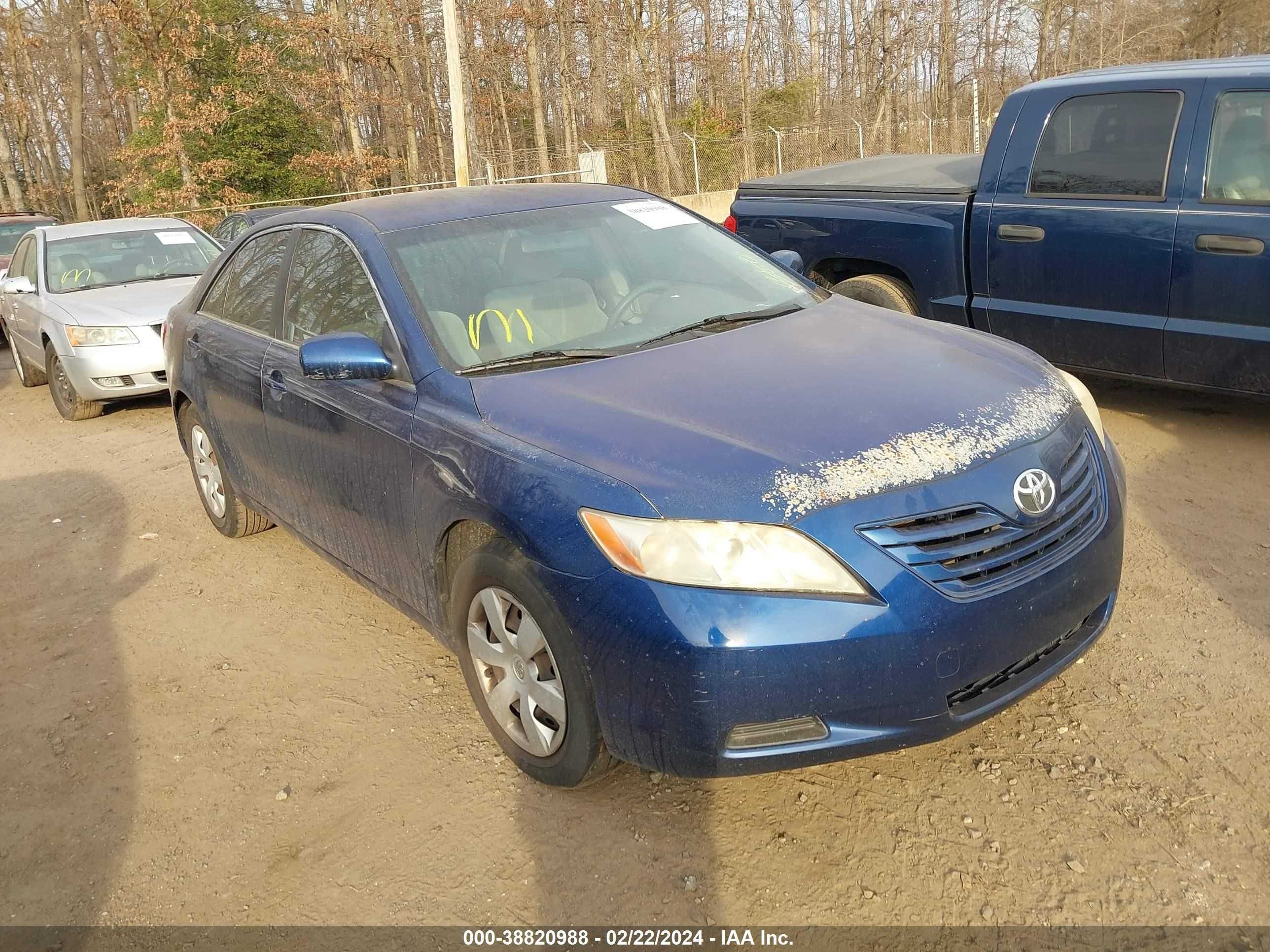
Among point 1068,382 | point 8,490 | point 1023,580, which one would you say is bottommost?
point 8,490

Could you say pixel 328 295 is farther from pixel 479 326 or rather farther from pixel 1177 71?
pixel 1177 71

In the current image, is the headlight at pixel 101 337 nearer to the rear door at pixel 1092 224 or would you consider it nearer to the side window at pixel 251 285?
the side window at pixel 251 285

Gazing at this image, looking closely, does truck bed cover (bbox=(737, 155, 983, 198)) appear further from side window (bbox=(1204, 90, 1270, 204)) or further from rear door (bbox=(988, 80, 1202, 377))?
side window (bbox=(1204, 90, 1270, 204))

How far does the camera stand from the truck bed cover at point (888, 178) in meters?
6.36

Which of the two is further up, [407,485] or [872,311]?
[872,311]

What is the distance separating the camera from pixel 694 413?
9.41 ft

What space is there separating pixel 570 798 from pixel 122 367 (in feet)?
22.0

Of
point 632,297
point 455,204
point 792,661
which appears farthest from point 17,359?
point 792,661

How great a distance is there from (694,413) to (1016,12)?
40.2 m

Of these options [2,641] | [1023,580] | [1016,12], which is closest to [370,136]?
[1016,12]

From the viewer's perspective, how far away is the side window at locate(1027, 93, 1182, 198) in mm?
5387

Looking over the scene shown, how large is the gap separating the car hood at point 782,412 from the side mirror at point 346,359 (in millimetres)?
362

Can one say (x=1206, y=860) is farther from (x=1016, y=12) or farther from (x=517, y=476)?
(x=1016, y=12)

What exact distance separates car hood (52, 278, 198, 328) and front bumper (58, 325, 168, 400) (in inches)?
6.6
